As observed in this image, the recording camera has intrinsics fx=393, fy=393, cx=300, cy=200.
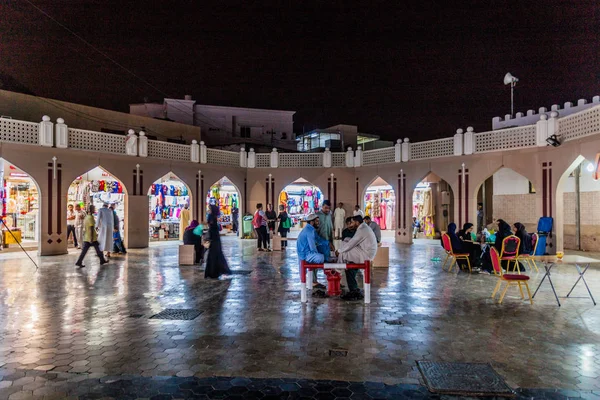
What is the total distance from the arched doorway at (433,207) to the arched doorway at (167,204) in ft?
40.7

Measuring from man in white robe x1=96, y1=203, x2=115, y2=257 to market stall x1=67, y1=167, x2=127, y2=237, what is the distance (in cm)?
481

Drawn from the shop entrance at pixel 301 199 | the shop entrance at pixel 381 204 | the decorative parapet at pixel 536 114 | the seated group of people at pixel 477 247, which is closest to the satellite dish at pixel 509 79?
the decorative parapet at pixel 536 114

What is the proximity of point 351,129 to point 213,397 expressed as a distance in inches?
1146

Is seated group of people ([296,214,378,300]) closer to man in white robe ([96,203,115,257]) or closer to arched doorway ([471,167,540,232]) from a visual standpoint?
man in white robe ([96,203,115,257])

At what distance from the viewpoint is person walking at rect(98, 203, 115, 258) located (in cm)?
1239

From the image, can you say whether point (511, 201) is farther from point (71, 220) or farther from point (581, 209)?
point (71, 220)

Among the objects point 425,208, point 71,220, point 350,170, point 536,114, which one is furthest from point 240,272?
point 536,114

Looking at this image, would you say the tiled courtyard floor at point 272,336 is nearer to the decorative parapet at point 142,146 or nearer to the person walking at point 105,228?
the person walking at point 105,228

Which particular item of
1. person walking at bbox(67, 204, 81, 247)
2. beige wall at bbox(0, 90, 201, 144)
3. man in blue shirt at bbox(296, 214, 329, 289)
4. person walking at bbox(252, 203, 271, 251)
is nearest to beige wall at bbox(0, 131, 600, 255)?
person walking at bbox(67, 204, 81, 247)

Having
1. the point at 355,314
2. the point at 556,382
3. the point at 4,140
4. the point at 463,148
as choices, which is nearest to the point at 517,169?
the point at 463,148

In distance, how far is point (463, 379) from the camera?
386 cm

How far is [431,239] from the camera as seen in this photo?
2094cm

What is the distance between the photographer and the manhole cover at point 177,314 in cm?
601

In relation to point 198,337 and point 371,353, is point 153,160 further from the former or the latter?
point 371,353
